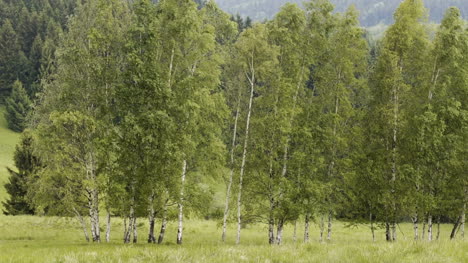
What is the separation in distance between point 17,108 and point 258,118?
9818 cm

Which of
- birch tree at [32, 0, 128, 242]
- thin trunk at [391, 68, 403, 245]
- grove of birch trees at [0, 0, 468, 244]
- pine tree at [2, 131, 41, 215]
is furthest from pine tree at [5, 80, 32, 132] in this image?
thin trunk at [391, 68, 403, 245]

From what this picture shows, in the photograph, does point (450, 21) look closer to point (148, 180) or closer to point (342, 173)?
point (342, 173)

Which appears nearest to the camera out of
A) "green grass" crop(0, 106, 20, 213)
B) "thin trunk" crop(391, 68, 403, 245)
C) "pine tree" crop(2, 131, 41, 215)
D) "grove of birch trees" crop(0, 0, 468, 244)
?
"grove of birch trees" crop(0, 0, 468, 244)

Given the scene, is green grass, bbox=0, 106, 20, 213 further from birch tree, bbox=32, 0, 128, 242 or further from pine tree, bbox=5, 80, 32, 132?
birch tree, bbox=32, 0, 128, 242

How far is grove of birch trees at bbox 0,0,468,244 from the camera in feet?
74.4

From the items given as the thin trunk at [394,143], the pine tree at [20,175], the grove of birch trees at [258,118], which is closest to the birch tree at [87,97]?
the grove of birch trees at [258,118]

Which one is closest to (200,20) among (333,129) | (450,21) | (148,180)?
(148,180)

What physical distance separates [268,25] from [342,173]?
12.3 metres

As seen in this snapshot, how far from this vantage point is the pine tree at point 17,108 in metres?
101

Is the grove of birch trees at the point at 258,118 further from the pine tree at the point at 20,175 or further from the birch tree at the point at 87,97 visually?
the pine tree at the point at 20,175

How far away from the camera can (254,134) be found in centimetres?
2717

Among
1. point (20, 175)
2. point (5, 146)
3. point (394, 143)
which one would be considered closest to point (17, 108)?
point (5, 146)

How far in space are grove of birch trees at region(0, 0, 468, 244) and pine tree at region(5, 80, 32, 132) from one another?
280 feet

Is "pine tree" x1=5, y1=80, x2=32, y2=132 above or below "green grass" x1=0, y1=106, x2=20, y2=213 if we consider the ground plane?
above
